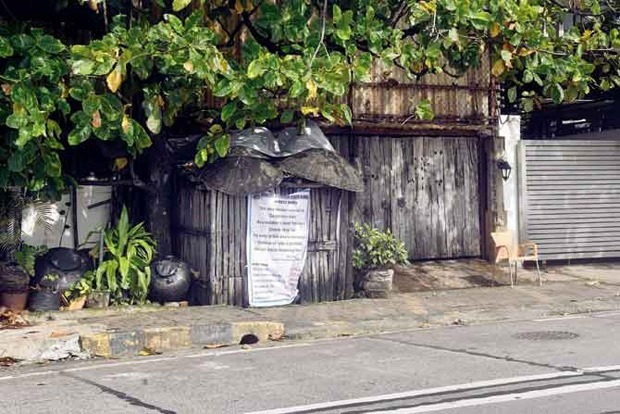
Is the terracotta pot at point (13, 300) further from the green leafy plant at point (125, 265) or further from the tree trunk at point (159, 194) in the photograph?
the tree trunk at point (159, 194)

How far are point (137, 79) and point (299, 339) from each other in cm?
379

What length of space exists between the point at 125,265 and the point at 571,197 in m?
8.78

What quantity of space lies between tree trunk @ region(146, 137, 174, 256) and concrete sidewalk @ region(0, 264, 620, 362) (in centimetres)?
127

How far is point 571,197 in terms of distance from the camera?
55.3 ft

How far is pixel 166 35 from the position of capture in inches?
382

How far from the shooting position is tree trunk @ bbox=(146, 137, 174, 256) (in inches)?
505

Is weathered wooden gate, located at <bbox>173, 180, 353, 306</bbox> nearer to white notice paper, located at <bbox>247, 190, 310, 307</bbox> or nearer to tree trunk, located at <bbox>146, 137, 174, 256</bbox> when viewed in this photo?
white notice paper, located at <bbox>247, 190, 310, 307</bbox>

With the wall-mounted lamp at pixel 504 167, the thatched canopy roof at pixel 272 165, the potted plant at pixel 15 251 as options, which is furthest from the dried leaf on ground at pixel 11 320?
the wall-mounted lamp at pixel 504 167

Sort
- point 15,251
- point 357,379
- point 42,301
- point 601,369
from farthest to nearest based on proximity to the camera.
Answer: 1. point 15,251
2. point 42,301
3. point 601,369
4. point 357,379

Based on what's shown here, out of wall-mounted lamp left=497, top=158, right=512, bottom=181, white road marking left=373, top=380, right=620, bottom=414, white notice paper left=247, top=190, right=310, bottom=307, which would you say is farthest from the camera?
wall-mounted lamp left=497, top=158, right=512, bottom=181

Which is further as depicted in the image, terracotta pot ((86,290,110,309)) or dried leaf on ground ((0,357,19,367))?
terracotta pot ((86,290,110,309))

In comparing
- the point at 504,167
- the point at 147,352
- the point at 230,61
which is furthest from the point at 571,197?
the point at 147,352

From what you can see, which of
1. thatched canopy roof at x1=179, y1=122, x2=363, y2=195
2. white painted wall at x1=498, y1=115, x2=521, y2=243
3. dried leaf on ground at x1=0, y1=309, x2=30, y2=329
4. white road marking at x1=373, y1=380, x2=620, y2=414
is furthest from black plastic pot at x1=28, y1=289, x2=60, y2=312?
white painted wall at x1=498, y1=115, x2=521, y2=243

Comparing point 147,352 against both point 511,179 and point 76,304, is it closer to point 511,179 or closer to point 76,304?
point 76,304
